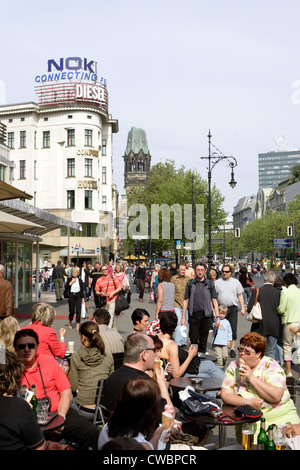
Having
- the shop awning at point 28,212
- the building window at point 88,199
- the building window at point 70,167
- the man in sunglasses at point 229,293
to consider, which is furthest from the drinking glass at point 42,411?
the building window at point 70,167

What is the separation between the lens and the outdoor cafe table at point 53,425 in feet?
14.8

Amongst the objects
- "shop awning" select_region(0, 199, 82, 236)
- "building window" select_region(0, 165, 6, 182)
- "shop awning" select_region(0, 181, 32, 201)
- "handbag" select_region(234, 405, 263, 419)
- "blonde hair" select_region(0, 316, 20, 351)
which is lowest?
"handbag" select_region(234, 405, 263, 419)

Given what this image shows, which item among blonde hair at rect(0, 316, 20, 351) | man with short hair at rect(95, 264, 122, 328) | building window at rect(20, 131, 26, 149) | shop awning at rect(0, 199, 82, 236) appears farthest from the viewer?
building window at rect(20, 131, 26, 149)

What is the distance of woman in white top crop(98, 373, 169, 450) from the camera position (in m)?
3.28

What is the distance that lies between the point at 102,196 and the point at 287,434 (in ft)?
204

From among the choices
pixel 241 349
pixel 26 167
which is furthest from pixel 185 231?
pixel 241 349

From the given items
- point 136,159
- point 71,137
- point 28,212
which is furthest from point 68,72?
point 136,159

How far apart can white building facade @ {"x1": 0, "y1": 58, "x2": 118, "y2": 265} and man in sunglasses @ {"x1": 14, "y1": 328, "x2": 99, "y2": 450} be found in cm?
5397

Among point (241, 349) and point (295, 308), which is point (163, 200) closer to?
point (295, 308)

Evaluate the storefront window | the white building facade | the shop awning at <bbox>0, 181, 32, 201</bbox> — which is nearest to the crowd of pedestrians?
the shop awning at <bbox>0, 181, 32, 201</bbox>

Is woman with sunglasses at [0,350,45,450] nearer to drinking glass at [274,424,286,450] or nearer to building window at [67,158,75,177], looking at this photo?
drinking glass at [274,424,286,450]

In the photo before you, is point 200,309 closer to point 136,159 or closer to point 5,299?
point 5,299

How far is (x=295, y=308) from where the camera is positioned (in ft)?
30.7

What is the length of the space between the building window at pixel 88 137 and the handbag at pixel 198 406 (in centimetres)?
5708
